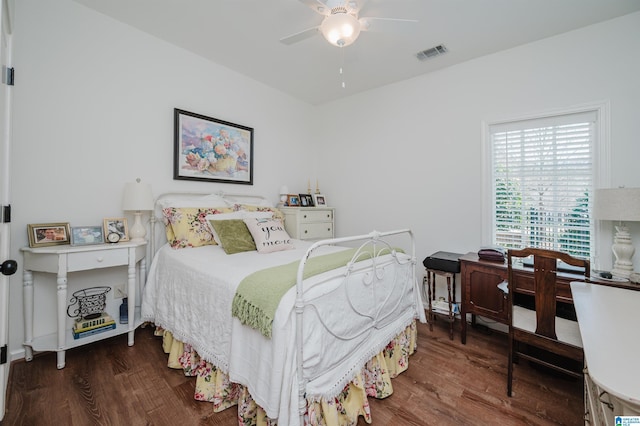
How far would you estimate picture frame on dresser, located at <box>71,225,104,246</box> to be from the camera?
2101mm

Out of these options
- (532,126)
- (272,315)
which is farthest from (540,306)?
(532,126)

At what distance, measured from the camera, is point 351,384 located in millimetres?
1514

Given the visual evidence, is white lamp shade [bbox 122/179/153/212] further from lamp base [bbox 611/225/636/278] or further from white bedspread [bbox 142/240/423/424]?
lamp base [bbox 611/225/636/278]

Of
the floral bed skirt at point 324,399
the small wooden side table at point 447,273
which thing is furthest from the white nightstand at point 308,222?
the floral bed skirt at point 324,399

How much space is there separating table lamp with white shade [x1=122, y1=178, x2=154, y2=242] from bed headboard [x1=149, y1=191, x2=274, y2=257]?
21 cm

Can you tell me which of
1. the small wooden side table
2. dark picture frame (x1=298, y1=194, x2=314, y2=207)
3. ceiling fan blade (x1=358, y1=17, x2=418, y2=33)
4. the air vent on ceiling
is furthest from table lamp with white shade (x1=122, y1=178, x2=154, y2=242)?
the air vent on ceiling

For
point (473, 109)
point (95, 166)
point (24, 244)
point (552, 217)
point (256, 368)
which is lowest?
point (256, 368)

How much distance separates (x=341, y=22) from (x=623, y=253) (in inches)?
102

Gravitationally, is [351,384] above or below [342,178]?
below

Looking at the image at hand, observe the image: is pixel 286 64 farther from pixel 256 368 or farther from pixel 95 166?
pixel 256 368

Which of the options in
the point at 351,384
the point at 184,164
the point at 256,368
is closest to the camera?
the point at 256,368

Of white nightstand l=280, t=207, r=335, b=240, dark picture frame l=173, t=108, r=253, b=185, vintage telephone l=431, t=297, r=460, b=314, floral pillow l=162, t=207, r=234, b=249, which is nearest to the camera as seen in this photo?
floral pillow l=162, t=207, r=234, b=249

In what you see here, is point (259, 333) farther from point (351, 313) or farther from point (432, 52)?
point (432, 52)

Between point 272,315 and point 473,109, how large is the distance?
9.50ft
